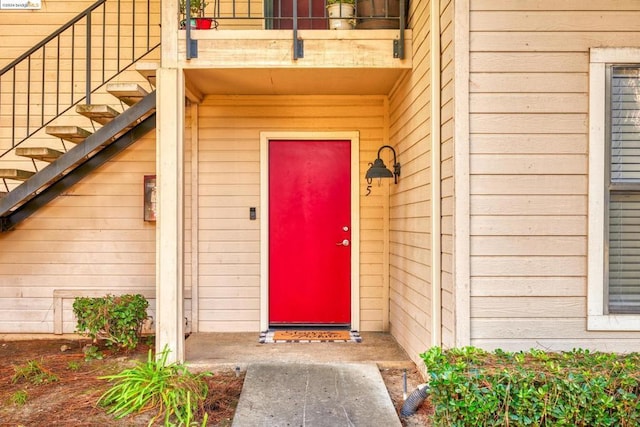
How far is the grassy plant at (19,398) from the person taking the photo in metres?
3.07

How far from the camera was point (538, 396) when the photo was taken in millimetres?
2066

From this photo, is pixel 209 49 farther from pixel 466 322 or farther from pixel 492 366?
pixel 492 366

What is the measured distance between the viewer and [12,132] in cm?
446

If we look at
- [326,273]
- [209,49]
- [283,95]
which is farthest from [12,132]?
[326,273]

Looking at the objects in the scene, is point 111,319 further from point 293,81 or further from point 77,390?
point 293,81

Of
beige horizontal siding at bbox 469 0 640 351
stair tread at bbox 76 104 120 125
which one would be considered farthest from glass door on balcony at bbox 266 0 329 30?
beige horizontal siding at bbox 469 0 640 351

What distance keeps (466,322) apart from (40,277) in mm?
4115

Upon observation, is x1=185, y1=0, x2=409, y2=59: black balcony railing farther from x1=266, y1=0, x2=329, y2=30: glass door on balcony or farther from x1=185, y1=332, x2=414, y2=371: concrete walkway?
x1=185, y1=332, x2=414, y2=371: concrete walkway

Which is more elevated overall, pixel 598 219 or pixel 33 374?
pixel 598 219

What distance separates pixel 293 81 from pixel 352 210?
4.53ft

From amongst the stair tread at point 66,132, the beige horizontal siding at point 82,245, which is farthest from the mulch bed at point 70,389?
the stair tread at point 66,132

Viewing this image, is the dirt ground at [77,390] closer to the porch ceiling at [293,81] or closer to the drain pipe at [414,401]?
the drain pipe at [414,401]

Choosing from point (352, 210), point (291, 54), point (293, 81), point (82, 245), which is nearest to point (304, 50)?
point (291, 54)

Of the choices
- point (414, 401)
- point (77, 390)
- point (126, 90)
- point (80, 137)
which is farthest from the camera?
point (80, 137)
